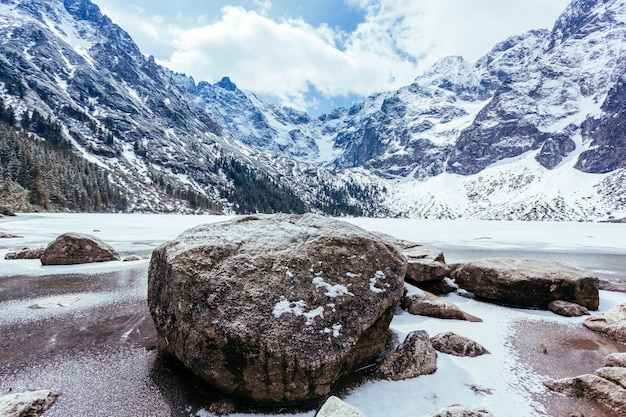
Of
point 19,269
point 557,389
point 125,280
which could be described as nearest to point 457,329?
point 557,389

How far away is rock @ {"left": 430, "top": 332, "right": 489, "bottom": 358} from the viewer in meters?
6.86

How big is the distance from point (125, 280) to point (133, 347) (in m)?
6.83

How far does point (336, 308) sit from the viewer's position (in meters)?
5.98

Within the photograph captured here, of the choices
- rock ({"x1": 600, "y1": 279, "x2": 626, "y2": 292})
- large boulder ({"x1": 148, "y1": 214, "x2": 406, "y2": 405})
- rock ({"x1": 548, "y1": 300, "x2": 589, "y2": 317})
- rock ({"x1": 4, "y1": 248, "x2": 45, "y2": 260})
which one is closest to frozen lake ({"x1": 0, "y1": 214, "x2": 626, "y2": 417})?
rock ({"x1": 548, "y1": 300, "x2": 589, "y2": 317})

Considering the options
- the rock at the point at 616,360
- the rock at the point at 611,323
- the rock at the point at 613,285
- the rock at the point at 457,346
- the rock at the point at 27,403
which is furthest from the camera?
the rock at the point at 613,285

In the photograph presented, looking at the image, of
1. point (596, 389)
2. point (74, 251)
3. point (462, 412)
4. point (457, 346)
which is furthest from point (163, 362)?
point (74, 251)

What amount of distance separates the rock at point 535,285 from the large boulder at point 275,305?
5.71m

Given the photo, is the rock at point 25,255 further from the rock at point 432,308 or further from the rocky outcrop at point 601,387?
the rocky outcrop at point 601,387

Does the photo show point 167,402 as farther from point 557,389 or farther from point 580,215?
point 580,215

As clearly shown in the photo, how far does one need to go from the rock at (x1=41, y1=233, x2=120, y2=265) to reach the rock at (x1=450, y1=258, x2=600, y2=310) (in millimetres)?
17662

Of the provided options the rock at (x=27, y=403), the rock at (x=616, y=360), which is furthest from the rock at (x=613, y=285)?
the rock at (x=27, y=403)

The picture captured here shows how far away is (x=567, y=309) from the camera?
977 cm

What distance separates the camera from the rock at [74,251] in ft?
48.3

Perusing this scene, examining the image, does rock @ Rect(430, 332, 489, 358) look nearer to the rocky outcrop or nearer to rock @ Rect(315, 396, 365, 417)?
the rocky outcrop
